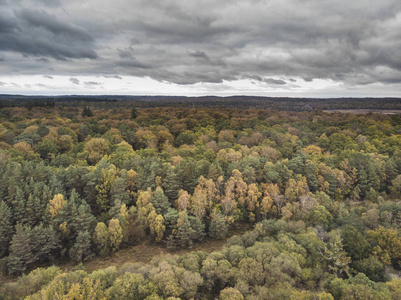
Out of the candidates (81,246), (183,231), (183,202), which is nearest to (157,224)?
(183,231)

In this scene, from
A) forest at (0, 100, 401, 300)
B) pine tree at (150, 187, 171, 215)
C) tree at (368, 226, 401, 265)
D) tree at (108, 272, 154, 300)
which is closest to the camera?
tree at (108, 272, 154, 300)

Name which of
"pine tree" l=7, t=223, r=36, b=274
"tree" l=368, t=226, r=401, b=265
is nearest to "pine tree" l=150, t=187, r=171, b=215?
"pine tree" l=7, t=223, r=36, b=274

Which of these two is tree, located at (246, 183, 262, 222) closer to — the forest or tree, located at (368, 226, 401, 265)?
the forest

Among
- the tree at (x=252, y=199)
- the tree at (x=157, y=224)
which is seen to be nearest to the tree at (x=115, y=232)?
the tree at (x=157, y=224)

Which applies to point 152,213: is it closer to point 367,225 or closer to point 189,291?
point 189,291

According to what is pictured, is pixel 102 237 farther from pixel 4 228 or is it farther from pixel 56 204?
pixel 4 228

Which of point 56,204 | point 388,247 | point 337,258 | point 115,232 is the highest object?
point 56,204

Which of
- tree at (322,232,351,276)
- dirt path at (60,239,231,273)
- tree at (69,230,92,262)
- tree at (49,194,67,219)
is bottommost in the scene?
dirt path at (60,239,231,273)

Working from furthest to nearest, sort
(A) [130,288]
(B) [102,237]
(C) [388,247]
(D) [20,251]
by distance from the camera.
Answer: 1. (B) [102,237]
2. (D) [20,251]
3. (C) [388,247]
4. (A) [130,288]
